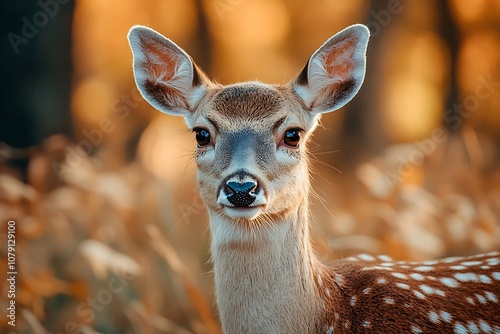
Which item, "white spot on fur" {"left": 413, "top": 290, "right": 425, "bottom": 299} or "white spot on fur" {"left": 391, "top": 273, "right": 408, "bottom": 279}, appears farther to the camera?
"white spot on fur" {"left": 391, "top": 273, "right": 408, "bottom": 279}

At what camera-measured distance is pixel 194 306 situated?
514 cm

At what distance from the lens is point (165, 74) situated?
3.72 metres

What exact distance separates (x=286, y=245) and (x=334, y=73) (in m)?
0.82

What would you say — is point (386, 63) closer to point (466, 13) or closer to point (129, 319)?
point (466, 13)

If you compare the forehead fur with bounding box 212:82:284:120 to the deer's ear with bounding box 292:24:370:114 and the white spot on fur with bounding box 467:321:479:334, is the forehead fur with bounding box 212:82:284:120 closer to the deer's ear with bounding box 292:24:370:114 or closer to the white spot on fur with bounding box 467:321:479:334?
the deer's ear with bounding box 292:24:370:114

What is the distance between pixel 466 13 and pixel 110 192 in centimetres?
459

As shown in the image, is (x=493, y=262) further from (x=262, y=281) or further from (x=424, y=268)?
(x=262, y=281)

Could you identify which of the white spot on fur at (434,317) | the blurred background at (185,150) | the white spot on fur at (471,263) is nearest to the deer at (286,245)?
the white spot on fur at (434,317)

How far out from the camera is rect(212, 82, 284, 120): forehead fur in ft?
11.1

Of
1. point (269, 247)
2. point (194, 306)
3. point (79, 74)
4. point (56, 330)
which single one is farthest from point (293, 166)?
point (79, 74)

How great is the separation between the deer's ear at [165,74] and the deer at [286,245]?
0.02 meters

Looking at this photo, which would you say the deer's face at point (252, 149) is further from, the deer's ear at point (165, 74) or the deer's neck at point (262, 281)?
the deer's ear at point (165, 74)

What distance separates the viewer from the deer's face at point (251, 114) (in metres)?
3.17

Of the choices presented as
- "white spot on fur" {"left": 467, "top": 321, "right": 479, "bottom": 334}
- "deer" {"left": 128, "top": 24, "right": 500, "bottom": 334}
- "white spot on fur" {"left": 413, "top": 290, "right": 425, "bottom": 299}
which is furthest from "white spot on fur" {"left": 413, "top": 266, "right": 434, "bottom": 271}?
"white spot on fur" {"left": 467, "top": 321, "right": 479, "bottom": 334}
